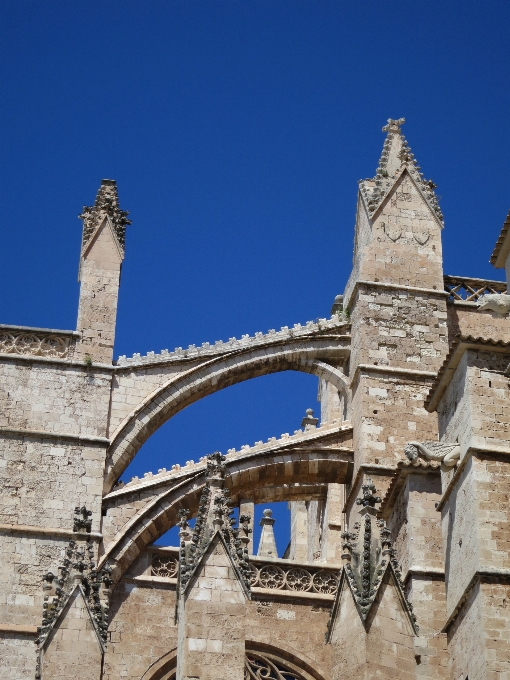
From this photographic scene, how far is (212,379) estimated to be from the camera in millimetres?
23141

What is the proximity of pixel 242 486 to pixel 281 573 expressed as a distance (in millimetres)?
1542

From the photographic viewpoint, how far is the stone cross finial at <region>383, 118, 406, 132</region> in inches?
1037

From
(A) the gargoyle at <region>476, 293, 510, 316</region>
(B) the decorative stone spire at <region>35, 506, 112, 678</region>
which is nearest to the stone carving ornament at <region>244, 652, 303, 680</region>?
(B) the decorative stone spire at <region>35, 506, 112, 678</region>

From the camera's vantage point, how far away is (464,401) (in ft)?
58.6

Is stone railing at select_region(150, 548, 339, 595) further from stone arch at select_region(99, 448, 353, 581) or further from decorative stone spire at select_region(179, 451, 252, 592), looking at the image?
decorative stone spire at select_region(179, 451, 252, 592)

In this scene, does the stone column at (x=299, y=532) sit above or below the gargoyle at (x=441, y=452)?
above

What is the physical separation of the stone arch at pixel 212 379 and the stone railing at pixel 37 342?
136cm

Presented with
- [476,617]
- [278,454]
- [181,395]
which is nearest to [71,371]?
[181,395]

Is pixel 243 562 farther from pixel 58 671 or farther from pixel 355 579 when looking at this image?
pixel 58 671

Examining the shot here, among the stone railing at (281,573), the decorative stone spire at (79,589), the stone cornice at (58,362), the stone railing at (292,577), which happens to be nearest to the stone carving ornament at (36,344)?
the stone cornice at (58,362)

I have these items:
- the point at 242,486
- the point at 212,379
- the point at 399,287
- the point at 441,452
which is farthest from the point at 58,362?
the point at 441,452

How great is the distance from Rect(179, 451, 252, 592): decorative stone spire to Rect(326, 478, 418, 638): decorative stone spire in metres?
1.02

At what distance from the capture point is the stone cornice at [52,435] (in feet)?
71.2

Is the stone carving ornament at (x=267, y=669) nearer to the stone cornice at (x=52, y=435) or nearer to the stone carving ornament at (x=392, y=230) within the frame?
the stone cornice at (x=52, y=435)
